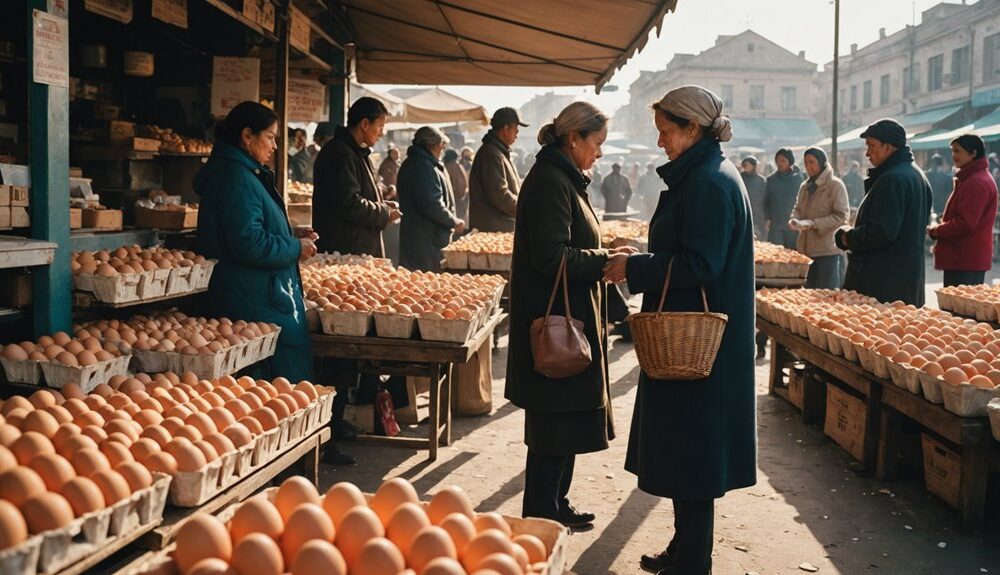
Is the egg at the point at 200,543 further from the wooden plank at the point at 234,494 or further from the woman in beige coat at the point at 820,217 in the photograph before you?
the woman in beige coat at the point at 820,217

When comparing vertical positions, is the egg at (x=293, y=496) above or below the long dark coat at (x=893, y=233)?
below

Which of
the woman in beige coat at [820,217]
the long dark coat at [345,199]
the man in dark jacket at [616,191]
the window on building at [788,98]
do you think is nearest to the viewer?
the long dark coat at [345,199]

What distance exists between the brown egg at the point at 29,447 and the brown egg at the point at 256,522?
759mm

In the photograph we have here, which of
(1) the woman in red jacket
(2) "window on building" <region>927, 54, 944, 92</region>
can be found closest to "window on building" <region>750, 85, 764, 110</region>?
(2) "window on building" <region>927, 54, 944, 92</region>

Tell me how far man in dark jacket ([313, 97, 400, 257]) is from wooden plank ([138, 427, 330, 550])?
3.26 metres

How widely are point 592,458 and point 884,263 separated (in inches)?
116

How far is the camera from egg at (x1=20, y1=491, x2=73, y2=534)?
235cm

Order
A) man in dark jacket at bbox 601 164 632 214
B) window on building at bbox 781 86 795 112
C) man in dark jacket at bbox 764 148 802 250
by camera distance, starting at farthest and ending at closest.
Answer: window on building at bbox 781 86 795 112 < man in dark jacket at bbox 601 164 632 214 < man in dark jacket at bbox 764 148 802 250

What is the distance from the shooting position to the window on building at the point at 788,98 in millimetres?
65250

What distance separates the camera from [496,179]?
9469 millimetres

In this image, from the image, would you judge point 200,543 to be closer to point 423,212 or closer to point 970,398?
point 970,398

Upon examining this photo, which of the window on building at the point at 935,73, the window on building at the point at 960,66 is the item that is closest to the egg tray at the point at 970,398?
the window on building at the point at 960,66

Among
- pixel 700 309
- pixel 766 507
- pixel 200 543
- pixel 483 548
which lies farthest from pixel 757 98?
pixel 200 543

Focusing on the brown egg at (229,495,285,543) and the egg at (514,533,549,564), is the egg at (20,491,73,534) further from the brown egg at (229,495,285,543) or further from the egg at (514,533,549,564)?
the egg at (514,533,549,564)
